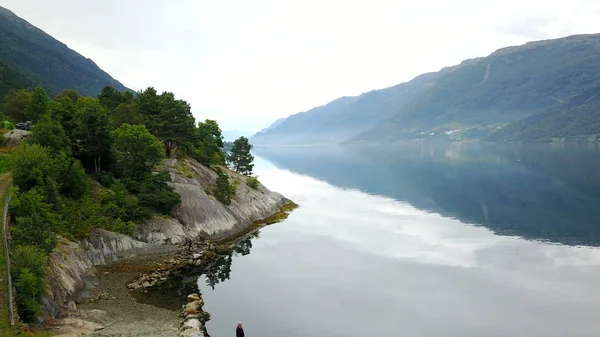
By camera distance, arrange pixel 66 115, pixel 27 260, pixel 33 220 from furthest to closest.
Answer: pixel 66 115 < pixel 33 220 < pixel 27 260

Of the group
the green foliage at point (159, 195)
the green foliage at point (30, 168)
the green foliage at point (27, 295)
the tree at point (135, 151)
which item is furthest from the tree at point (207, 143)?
the green foliage at point (27, 295)

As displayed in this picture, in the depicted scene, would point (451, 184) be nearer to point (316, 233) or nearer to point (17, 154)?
point (316, 233)

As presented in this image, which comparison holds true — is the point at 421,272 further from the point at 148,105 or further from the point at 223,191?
the point at 148,105

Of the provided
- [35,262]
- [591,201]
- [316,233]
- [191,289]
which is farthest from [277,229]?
[591,201]

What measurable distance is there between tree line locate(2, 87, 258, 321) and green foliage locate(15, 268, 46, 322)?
7cm

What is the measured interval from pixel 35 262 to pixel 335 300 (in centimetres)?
3212

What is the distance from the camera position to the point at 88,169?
73.8 m

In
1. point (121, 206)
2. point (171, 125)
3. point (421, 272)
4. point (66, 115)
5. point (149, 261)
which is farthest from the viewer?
point (171, 125)

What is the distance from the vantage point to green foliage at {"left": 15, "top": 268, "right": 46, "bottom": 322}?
33.7 m

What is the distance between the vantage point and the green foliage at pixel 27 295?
3369cm

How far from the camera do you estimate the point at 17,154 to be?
2143 inches

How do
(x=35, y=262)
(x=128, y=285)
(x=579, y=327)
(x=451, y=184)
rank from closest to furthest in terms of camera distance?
(x=35, y=262)
(x=579, y=327)
(x=128, y=285)
(x=451, y=184)

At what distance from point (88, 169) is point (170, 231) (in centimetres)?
1911

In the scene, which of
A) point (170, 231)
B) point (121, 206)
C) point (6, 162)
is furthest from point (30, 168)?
point (170, 231)
